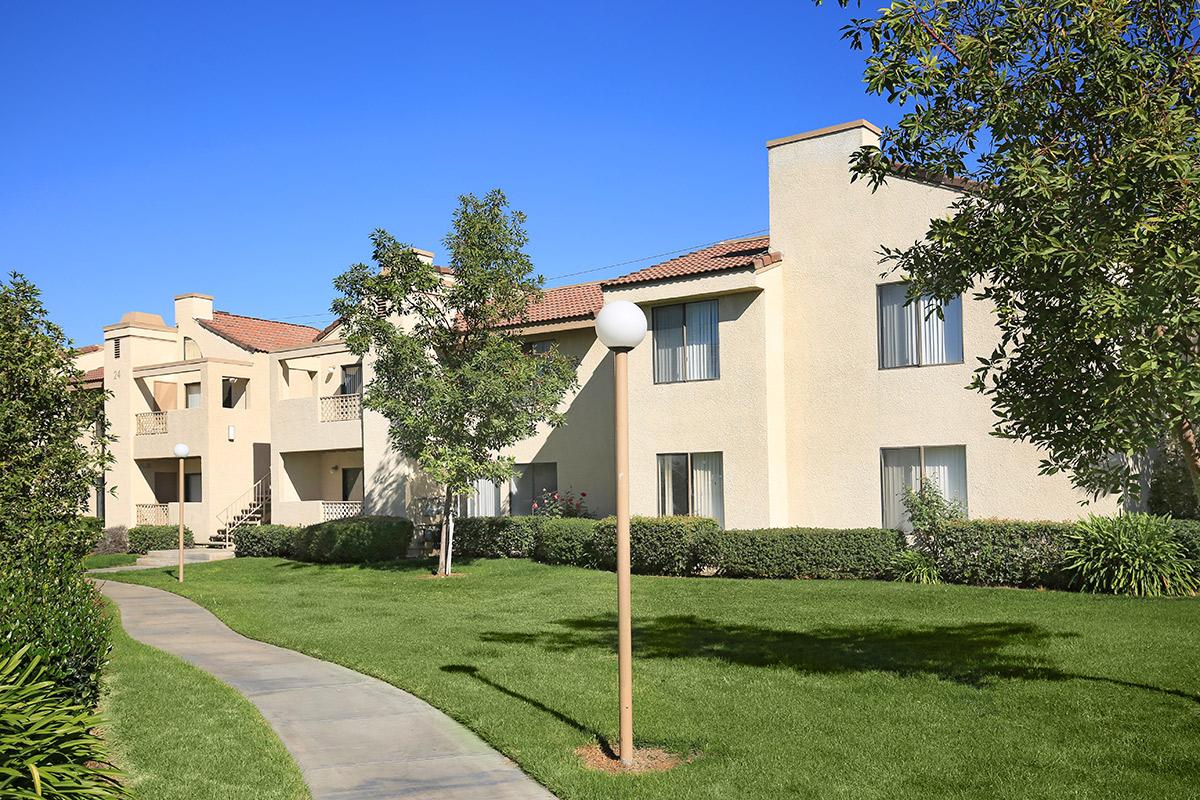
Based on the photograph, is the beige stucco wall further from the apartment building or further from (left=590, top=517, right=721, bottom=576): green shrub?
(left=590, top=517, right=721, bottom=576): green shrub

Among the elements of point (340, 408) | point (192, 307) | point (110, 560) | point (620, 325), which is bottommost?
point (110, 560)

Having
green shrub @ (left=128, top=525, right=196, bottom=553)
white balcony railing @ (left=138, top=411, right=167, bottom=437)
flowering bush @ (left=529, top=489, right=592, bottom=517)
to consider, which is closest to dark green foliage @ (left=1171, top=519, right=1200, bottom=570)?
flowering bush @ (left=529, top=489, right=592, bottom=517)

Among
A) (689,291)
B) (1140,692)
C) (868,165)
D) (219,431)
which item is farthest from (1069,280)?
(219,431)

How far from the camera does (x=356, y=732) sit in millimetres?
9422

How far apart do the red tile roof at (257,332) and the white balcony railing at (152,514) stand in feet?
20.9

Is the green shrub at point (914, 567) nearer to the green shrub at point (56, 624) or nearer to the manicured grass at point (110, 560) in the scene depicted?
the green shrub at point (56, 624)

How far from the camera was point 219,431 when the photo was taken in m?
36.6

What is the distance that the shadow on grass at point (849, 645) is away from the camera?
1119 centimetres

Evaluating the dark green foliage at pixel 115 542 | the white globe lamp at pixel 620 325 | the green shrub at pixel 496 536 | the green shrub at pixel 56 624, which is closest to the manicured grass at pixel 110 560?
the dark green foliage at pixel 115 542

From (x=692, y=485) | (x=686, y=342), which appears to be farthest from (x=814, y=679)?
(x=686, y=342)

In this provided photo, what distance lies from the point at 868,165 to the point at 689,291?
13.2 m

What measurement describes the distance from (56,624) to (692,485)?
622 inches

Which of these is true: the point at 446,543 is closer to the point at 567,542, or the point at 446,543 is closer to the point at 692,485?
the point at 567,542

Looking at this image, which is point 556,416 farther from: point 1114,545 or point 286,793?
point 286,793
